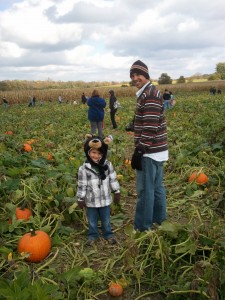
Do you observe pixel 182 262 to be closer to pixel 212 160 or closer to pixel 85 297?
pixel 85 297

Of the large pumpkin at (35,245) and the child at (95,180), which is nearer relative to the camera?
the large pumpkin at (35,245)

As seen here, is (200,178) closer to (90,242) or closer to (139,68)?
(90,242)

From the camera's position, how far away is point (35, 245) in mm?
3398

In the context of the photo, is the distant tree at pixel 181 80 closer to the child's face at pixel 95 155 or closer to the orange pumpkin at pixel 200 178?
the orange pumpkin at pixel 200 178

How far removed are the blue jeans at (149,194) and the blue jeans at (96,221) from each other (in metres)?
0.33

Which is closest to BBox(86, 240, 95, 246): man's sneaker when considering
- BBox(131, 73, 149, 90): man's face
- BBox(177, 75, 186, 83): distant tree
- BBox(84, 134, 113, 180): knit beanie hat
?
BBox(84, 134, 113, 180): knit beanie hat

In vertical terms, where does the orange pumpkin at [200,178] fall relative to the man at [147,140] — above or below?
below

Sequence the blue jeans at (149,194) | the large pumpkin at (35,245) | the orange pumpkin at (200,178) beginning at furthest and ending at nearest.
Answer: the orange pumpkin at (200,178) → the blue jeans at (149,194) → the large pumpkin at (35,245)

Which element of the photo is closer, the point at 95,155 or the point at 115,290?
the point at 115,290

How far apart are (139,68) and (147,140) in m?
0.74

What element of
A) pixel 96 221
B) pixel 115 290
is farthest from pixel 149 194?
pixel 115 290

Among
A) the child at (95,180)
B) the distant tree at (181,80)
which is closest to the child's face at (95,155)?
the child at (95,180)

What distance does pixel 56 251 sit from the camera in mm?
3584

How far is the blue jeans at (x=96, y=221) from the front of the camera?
385cm
